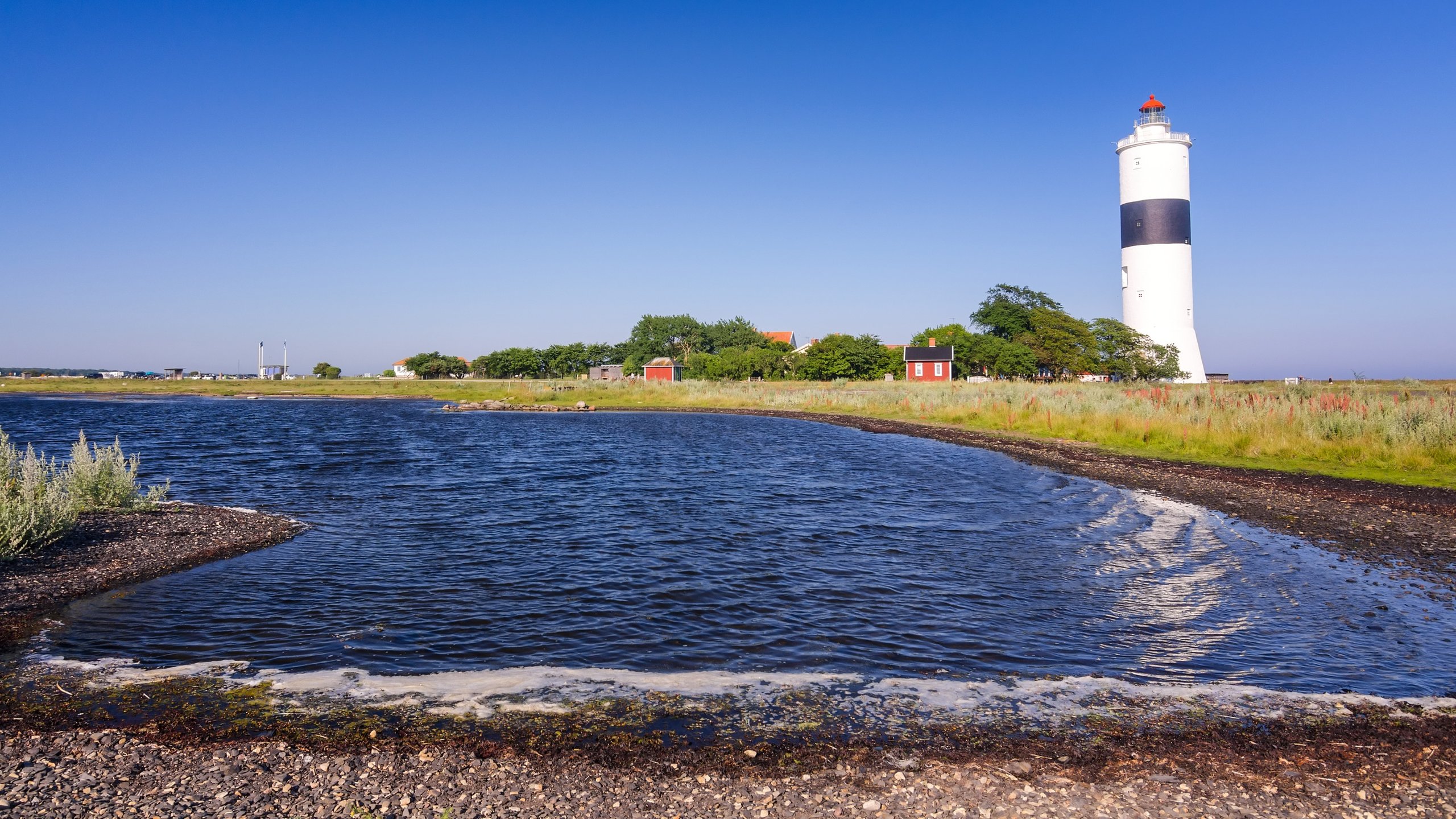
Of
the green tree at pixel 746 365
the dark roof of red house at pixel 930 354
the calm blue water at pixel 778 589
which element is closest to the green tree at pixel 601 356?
the green tree at pixel 746 365

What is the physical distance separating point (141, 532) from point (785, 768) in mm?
12106

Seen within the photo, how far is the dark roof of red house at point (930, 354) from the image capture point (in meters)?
87.2

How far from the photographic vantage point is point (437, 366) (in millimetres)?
155125

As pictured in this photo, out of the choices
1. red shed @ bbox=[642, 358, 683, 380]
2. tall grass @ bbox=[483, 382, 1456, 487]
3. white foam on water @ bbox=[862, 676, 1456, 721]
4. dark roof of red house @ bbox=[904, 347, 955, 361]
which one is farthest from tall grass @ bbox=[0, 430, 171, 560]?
red shed @ bbox=[642, 358, 683, 380]

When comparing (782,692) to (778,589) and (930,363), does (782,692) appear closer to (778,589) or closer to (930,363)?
(778,589)

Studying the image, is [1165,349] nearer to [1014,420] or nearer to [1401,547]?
[1014,420]

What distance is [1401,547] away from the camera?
12.4m

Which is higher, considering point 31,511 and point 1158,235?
→ point 1158,235

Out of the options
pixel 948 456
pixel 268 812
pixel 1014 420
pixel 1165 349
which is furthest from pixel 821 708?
pixel 1165 349

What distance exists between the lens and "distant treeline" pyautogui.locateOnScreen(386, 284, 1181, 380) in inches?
2798

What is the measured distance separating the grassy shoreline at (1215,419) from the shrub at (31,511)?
80.6 feet

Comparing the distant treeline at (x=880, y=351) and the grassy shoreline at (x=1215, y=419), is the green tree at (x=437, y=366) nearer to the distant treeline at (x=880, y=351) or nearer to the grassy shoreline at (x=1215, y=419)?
the distant treeline at (x=880, y=351)

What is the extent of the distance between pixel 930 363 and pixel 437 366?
10212cm

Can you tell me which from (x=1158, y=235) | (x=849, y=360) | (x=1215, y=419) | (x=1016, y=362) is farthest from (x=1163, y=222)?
(x=1215, y=419)
